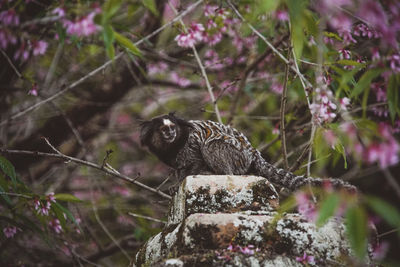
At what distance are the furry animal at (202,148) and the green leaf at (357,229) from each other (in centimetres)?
231

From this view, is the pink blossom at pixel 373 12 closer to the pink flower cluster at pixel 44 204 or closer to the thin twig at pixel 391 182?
the thin twig at pixel 391 182

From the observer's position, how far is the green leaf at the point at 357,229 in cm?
175

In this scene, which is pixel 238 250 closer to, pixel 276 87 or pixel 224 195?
pixel 224 195

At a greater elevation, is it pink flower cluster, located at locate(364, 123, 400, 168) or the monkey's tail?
pink flower cluster, located at locate(364, 123, 400, 168)

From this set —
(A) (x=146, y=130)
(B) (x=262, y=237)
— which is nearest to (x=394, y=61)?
(B) (x=262, y=237)

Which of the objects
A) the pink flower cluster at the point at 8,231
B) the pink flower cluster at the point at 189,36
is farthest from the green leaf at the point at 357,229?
the pink flower cluster at the point at 8,231

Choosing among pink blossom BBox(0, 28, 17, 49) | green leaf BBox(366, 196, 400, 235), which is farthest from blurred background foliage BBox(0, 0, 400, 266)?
green leaf BBox(366, 196, 400, 235)

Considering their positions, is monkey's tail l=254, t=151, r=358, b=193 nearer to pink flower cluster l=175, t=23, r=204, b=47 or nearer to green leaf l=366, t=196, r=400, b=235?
pink flower cluster l=175, t=23, r=204, b=47

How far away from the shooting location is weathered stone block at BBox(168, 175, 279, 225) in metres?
3.26

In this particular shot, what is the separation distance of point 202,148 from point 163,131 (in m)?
0.49

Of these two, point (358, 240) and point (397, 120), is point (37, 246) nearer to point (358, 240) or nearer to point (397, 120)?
point (397, 120)

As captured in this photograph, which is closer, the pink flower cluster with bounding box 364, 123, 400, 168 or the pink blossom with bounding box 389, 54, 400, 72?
the pink flower cluster with bounding box 364, 123, 400, 168

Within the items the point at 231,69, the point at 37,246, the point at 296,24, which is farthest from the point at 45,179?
the point at 296,24

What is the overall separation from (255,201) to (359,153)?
4.24 feet
